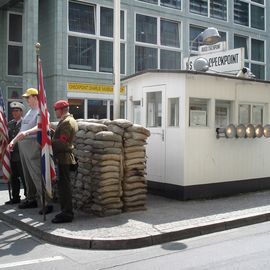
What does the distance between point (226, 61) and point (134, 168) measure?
470 centimetres

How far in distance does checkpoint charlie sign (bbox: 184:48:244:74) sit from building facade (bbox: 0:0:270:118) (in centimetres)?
477

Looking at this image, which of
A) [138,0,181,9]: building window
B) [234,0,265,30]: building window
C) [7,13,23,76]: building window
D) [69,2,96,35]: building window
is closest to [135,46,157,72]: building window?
[138,0,181,9]: building window

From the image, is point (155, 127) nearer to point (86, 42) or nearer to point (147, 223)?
point (147, 223)

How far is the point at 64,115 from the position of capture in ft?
25.0

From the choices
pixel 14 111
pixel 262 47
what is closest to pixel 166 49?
pixel 262 47

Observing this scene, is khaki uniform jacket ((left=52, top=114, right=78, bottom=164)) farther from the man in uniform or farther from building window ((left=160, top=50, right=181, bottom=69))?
building window ((left=160, top=50, right=181, bottom=69))

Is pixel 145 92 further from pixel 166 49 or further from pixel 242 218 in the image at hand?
pixel 166 49

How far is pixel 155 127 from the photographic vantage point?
33.1 feet

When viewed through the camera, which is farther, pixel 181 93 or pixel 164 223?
pixel 181 93

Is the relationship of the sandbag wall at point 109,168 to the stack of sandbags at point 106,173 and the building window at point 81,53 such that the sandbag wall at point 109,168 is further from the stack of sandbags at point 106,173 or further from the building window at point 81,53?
the building window at point 81,53

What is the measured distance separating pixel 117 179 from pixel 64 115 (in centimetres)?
143

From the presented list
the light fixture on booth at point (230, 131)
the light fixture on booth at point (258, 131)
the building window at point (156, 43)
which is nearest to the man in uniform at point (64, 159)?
the light fixture on booth at point (230, 131)

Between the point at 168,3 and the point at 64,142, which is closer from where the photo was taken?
the point at 64,142

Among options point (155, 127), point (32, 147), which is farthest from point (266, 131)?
point (32, 147)
